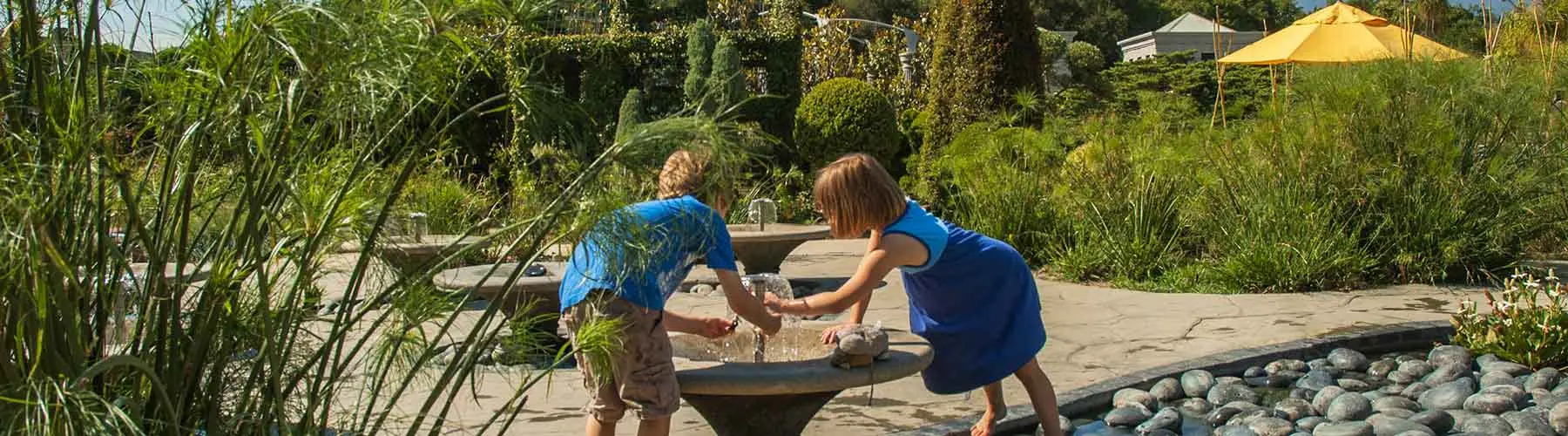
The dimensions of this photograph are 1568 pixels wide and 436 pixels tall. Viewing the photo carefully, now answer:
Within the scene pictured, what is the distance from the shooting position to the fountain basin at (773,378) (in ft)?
11.3

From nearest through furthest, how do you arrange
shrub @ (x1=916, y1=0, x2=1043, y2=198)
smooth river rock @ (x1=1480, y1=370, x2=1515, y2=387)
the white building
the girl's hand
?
the girl's hand, smooth river rock @ (x1=1480, y1=370, x2=1515, y2=387), shrub @ (x1=916, y1=0, x2=1043, y2=198), the white building

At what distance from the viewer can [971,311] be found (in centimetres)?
423

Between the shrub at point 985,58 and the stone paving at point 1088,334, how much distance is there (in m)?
5.13

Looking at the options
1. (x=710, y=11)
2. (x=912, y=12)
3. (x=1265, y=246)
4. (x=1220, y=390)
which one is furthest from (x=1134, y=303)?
(x=912, y=12)

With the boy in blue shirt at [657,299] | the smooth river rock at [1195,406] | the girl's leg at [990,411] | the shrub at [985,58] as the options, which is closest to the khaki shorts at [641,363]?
the boy in blue shirt at [657,299]

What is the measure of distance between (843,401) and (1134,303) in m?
3.38

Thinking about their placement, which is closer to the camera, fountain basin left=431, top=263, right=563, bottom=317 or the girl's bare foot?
the girl's bare foot

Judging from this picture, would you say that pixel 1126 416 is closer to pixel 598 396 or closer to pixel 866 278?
pixel 866 278

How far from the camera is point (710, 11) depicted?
91.6 ft

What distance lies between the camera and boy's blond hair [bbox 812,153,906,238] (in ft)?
13.1

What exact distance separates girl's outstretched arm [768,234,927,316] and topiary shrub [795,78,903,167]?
11.6 m

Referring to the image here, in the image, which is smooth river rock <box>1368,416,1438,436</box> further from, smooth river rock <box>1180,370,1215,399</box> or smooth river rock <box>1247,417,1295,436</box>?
smooth river rock <box>1180,370,1215,399</box>

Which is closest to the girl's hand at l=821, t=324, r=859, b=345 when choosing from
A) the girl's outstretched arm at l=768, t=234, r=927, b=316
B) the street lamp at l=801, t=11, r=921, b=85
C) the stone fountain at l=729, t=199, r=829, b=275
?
the girl's outstretched arm at l=768, t=234, r=927, b=316

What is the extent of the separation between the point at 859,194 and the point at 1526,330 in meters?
3.51
